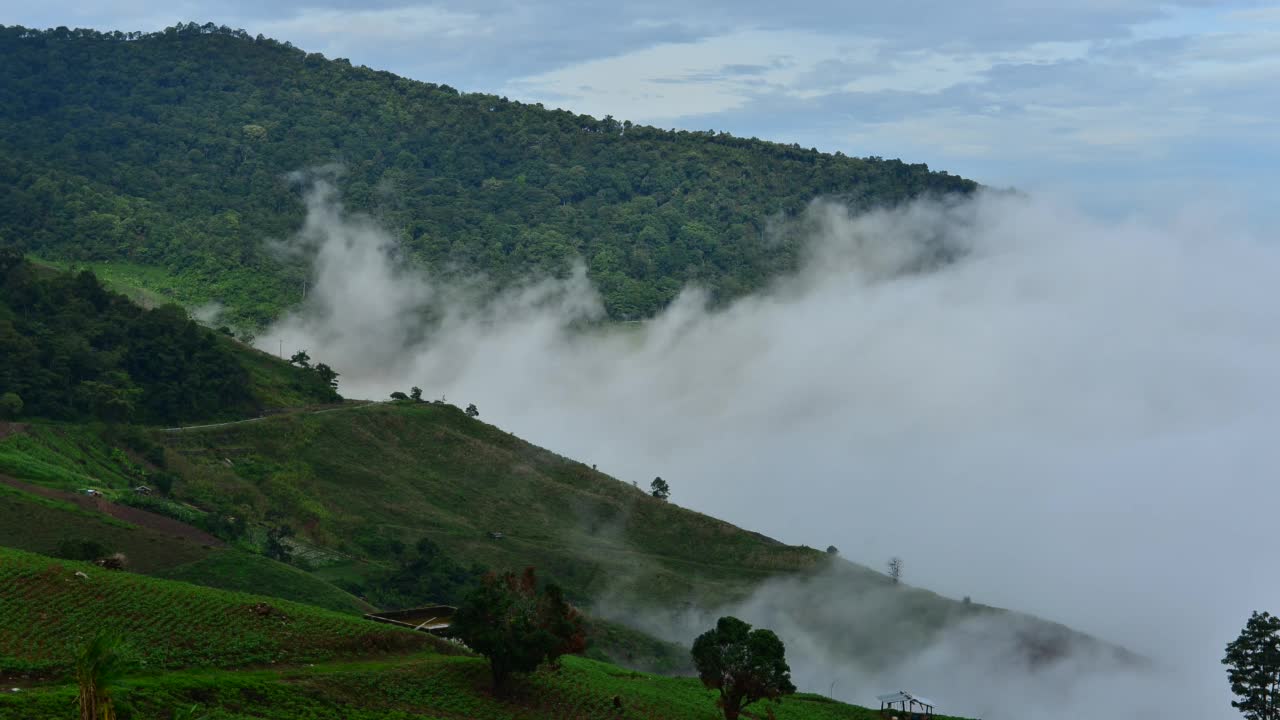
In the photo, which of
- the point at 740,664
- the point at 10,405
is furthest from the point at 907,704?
the point at 10,405

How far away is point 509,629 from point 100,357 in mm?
86009

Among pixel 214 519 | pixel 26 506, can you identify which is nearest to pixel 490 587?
pixel 26 506

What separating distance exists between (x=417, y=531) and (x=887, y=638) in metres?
43.7

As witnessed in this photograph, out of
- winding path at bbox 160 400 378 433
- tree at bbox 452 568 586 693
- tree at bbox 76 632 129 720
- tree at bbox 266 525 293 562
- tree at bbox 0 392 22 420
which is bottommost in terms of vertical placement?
tree at bbox 76 632 129 720

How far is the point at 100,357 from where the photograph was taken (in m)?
132

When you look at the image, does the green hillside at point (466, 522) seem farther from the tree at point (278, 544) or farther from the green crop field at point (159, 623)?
the green crop field at point (159, 623)

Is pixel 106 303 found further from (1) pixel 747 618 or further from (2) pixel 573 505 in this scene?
(1) pixel 747 618

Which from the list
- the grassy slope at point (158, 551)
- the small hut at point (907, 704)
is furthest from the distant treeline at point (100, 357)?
the small hut at point (907, 704)

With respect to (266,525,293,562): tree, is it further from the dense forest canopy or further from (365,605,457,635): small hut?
(365,605,457,635): small hut

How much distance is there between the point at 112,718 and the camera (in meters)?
37.9

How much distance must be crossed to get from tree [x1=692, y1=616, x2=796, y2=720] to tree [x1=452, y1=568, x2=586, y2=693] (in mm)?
6321

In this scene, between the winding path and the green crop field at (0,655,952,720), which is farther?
the winding path

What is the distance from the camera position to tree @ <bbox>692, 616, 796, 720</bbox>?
2484 inches

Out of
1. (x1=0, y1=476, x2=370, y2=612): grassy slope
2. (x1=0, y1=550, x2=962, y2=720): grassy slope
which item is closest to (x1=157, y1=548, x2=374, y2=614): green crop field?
(x1=0, y1=476, x2=370, y2=612): grassy slope
